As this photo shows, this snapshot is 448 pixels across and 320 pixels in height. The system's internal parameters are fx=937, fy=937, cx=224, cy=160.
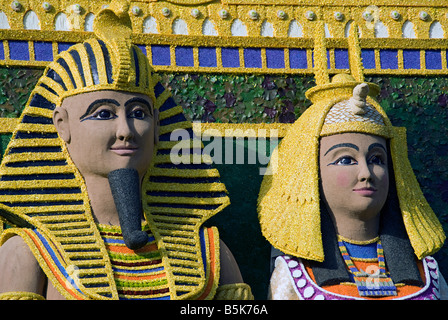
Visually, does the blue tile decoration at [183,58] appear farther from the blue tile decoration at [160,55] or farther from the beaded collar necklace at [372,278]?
the beaded collar necklace at [372,278]

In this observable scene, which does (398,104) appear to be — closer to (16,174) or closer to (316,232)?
(316,232)

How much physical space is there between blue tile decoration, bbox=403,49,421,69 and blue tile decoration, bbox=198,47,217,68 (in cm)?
130

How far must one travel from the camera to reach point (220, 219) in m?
5.76

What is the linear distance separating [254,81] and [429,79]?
1209 millimetres

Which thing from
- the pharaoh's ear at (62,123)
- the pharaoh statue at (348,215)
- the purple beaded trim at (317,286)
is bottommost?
the purple beaded trim at (317,286)

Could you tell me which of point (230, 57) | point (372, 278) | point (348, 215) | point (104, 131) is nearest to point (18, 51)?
point (104, 131)

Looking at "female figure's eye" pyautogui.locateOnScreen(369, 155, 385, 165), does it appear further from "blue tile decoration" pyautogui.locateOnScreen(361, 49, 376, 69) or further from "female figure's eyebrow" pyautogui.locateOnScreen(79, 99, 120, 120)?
"female figure's eyebrow" pyautogui.locateOnScreen(79, 99, 120, 120)

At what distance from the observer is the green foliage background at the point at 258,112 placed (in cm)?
575

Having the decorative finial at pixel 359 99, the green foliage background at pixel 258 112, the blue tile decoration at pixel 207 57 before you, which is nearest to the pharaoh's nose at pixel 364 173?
the decorative finial at pixel 359 99

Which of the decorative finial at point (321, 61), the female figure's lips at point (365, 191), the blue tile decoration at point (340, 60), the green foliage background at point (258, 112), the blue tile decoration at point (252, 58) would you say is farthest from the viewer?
the blue tile decoration at point (340, 60)

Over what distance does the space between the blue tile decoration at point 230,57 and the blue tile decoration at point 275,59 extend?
202 millimetres

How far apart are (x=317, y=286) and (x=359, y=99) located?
1.07 m

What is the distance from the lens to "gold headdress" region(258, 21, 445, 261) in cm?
517

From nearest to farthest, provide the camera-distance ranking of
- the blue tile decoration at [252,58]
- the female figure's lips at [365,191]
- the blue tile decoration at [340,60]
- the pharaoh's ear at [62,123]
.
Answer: the pharaoh's ear at [62,123]
the female figure's lips at [365,191]
the blue tile decoration at [252,58]
the blue tile decoration at [340,60]
